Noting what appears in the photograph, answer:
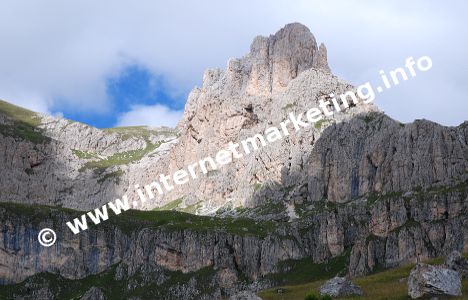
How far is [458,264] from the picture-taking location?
61.7 m

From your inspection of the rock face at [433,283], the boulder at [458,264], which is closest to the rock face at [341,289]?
the boulder at [458,264]

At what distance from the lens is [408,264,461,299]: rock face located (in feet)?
172

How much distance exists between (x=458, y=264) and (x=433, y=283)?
412 inches

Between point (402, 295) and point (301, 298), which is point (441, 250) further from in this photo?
point (402, 295)

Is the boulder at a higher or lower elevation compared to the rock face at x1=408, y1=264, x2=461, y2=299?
higher

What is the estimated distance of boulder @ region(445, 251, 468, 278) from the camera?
60.7 meters

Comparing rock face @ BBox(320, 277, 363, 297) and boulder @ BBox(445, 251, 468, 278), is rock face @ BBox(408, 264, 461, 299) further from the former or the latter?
rock face @ BBox(320, 277, 363, 297)

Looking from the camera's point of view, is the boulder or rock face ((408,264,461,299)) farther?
the boulder

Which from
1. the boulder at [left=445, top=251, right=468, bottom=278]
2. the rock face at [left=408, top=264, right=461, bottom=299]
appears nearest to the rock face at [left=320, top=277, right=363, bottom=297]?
the boulder at [left=445, top=251, right=468, bottom=278]

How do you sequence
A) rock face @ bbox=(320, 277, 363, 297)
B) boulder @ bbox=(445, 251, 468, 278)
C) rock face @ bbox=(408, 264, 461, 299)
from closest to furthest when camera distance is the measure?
rock face @ bbox=(408, 264, 461, 299), boulder @ bbox=(445, 251, 468, 278), rock face @ bbox=(320, 277, 363, 297)

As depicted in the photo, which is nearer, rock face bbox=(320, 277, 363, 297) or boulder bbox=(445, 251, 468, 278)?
boulder bbox=(445, 251, 468, 278)

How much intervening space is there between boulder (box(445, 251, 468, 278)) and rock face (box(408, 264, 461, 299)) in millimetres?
6868

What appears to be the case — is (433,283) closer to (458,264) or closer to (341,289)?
(458,264)

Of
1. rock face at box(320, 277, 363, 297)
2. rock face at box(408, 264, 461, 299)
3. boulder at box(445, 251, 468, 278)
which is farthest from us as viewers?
rock face at box(320, 277, 363, 297)
